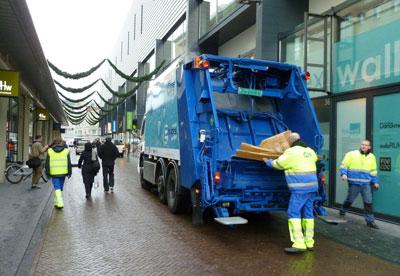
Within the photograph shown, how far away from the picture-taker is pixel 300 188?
20.7ft

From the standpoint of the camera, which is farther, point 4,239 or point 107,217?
point 107,217

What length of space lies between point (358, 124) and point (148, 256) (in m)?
5.89

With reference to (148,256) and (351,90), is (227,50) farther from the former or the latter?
(148,256)

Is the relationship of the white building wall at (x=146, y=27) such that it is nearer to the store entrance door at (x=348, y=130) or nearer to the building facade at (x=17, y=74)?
the building facade at (x=17, y=74)

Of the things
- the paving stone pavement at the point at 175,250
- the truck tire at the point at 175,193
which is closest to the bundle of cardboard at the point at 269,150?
the paving stone pavement at the point at 175,250

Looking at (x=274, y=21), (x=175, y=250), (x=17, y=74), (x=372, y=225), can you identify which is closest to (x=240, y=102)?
(x=175, y=250)

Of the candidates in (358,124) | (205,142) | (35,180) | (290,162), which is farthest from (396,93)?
(35,180)

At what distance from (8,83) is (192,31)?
11502mm

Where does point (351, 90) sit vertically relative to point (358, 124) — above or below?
above

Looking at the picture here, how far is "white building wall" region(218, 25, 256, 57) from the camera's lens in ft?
53.6

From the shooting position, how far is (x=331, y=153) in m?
10.4

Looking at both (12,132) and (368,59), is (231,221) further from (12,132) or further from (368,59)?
(12,132)

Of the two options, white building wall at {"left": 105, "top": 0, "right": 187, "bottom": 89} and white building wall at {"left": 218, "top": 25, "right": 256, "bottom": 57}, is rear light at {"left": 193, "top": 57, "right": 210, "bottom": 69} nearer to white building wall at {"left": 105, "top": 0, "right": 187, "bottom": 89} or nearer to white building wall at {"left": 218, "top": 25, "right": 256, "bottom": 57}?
white building wall at {"left": 218, "top": 25, "right": 256, "bottom": 57}

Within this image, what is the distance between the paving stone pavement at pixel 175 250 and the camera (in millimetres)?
5434
